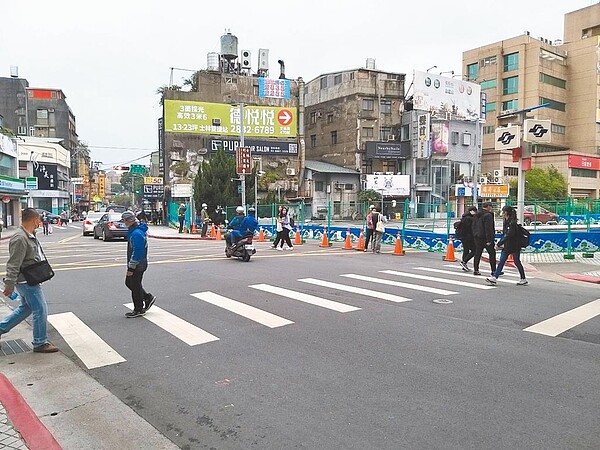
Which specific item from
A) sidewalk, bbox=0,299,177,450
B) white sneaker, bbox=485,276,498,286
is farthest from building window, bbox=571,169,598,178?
sidewalk, bbox=0,299,177,450

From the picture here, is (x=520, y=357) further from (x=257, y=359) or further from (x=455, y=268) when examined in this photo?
(x=455, y=268)

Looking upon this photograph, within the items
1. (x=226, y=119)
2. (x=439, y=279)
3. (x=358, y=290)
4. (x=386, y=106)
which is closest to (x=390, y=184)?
(x=386, y=106)

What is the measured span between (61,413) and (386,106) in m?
54.2

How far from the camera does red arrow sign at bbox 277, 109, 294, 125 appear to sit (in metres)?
51.8

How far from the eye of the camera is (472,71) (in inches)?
2896

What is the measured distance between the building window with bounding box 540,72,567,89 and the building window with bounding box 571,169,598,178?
1276 centimetres

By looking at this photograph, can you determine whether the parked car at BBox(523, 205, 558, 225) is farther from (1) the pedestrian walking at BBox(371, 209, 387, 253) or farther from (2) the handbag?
(2) the handbag

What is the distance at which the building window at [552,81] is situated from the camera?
222 ft

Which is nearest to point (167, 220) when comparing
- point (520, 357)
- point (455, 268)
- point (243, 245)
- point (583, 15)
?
point (243, 245)

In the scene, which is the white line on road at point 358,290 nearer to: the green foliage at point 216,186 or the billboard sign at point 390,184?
the green foliage at point 216,186

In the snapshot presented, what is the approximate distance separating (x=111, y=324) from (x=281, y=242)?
518 inches

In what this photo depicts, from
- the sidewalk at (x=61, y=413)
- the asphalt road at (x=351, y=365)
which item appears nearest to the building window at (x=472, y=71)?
the asphalt road at (x=351, y=365)

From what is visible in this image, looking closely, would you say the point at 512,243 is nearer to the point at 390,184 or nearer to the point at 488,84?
the point at 390,184

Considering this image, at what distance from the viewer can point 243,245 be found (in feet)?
50.0
